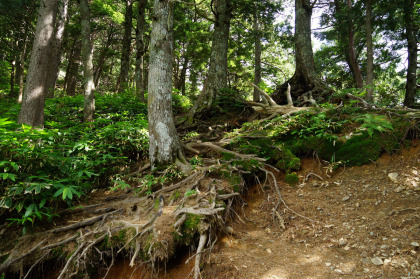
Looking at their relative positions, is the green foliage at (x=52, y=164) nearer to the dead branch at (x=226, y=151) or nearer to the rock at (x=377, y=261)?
the dead branch at (x=226, y=151)

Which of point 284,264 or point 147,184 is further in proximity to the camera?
point 147,184

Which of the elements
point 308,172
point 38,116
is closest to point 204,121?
point 308,172

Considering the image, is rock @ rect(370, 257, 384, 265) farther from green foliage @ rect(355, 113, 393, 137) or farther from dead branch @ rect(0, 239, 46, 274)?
dead branch @ rect(0, 239, 46, 274)

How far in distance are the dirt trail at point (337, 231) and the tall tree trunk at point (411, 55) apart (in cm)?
1021

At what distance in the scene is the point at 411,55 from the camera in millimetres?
11602

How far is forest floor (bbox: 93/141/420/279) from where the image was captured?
Result: 8.43 ft

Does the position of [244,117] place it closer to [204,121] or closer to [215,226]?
[204,121]

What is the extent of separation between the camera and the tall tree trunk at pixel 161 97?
4.64 meters

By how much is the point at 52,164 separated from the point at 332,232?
15.4ft

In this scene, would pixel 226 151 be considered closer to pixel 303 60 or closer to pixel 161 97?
pixel 161 97

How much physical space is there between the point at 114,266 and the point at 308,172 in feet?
13.5

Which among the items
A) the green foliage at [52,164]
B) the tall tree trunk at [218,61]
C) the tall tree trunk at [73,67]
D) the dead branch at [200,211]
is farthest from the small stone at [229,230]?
the tall tree trunk at [73,67]

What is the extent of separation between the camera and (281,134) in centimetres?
552

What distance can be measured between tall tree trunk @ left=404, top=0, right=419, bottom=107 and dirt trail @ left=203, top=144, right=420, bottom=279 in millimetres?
10210
